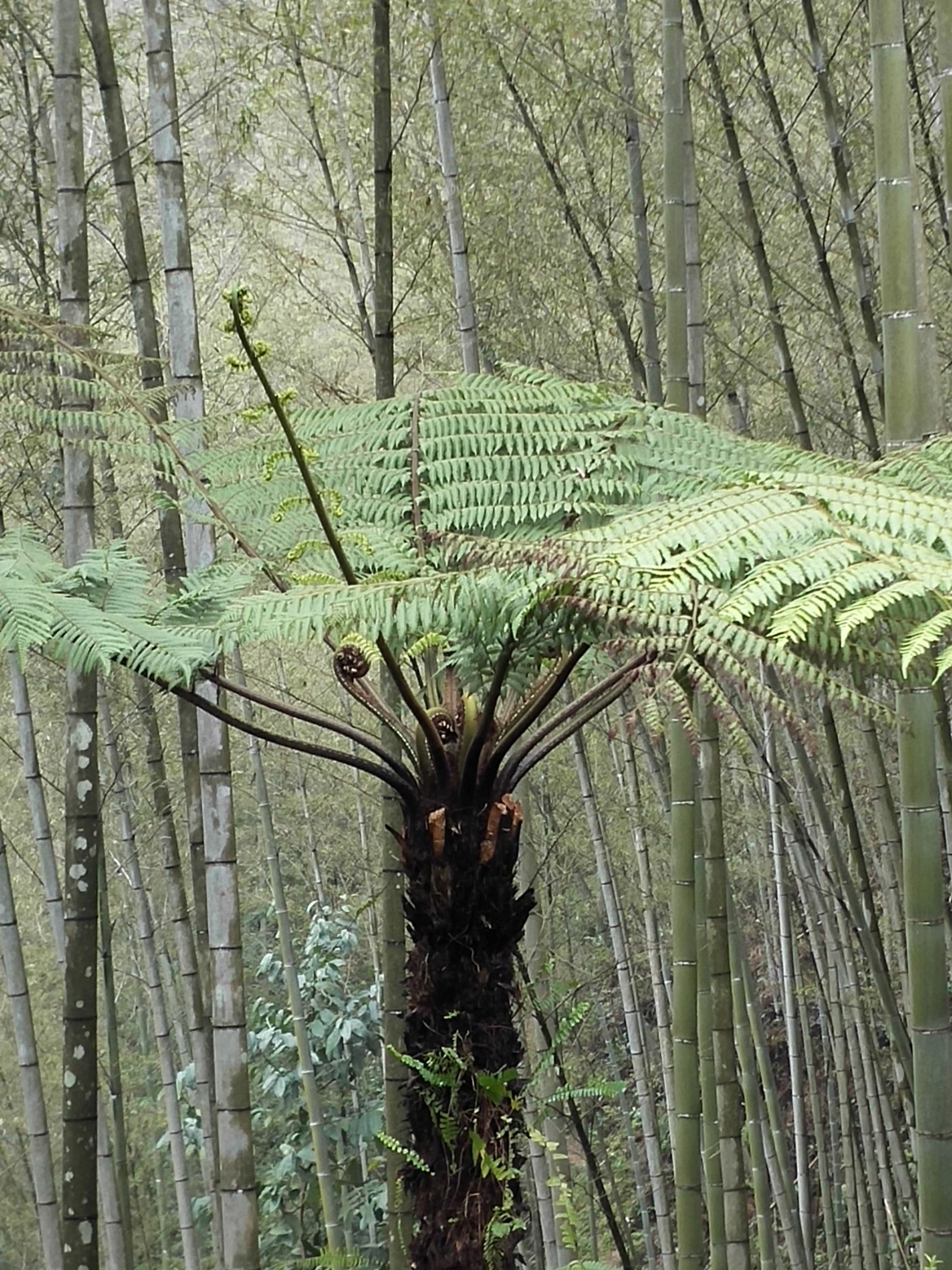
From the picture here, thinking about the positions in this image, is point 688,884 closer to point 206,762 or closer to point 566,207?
point 206,762

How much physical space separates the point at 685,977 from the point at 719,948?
0.18 metres

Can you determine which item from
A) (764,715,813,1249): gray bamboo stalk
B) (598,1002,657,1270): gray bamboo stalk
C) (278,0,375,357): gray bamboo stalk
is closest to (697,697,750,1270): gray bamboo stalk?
(278,0,375,357): gray bamboo stalk

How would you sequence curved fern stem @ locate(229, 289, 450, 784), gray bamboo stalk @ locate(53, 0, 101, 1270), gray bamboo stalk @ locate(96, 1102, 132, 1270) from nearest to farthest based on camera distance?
curved fern stem @ locate(229, 289, 450, 784) < gray bamboo stalk @ locate(53, 0, 101, 1270) < gray bamboo stalk @ locate(96, 1102, 132, 1270)

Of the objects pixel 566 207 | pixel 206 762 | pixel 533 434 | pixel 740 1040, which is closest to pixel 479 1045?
pixel 533 434

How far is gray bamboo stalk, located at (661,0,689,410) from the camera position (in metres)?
2.17

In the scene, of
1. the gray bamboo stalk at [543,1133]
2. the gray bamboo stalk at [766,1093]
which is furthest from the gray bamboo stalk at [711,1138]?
the gray bamboo stalk at [543,1133]

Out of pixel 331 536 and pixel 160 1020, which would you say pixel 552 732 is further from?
pixel 160 1020

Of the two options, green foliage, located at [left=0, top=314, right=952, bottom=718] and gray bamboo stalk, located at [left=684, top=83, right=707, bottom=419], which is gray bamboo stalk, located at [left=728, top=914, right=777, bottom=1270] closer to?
gray bamboo stalk, located at [left=684, top=83, right=707, bottom=419]

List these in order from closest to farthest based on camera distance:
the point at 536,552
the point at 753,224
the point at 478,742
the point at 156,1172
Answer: the point at 536,552
the point at 478,742
the point at 753,224
the point at 156,1172

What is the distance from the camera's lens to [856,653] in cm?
150

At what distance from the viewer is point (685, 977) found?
218cm

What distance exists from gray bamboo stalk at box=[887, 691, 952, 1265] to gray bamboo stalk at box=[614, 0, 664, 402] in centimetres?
172

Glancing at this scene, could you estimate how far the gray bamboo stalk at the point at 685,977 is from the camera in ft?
7.13

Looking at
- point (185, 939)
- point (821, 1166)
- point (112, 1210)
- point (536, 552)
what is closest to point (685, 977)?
point (536, 552)
